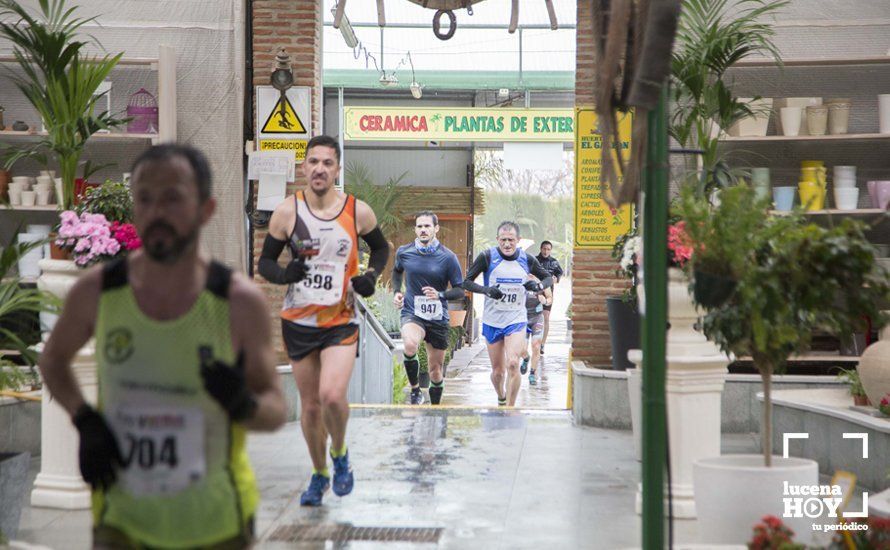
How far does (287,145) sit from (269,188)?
346mm

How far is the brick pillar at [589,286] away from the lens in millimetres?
8836

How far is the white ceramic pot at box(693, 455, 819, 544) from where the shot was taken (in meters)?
4.13

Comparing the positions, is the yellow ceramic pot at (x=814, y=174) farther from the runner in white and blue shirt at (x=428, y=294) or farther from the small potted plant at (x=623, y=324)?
the runner in white and blue shirt at (x=428, y=294)

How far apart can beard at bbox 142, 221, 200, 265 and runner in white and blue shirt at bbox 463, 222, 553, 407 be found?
7.56 m

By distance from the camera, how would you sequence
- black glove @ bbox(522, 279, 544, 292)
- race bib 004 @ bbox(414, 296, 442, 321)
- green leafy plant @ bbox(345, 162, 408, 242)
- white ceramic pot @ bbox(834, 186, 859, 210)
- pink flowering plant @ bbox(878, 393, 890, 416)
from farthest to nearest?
green leafy plant @ bbox(345, 162, 408, 242) < black glove @ bbox(522, 279, 544, 292) < race bib 004 @ bbox(414, 296, 442, 321) < white ceramic pot @ bbox(834, 186, 859, 210) < pink flowering plant @ bbox(878, 393, 890, 416)

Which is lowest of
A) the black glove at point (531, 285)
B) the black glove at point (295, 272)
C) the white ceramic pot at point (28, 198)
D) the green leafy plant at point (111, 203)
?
the black glove at point (531, 285)

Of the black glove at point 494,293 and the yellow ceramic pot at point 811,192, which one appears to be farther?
the black glove at point 494,293

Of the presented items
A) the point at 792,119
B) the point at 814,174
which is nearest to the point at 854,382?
the point at 814,174

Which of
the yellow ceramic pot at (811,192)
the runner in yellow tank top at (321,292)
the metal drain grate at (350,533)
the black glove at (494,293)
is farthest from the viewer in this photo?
the black glove at (494,293)

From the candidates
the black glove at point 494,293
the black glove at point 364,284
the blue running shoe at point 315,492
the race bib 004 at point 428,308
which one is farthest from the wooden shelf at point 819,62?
the blue running shoe at point 315,492

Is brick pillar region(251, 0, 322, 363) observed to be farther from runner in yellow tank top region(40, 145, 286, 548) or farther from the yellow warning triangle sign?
runner in yellow tank top region(40, 145, 286, 548)

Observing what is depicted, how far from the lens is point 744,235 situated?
405cm

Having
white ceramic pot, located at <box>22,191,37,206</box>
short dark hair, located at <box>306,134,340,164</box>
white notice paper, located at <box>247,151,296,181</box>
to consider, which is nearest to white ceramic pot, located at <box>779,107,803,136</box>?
white notice paper, located at <box>247,151,296,181</box>

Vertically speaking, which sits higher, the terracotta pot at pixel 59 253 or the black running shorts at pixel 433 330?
the terracotta pot at pixel 59 253
